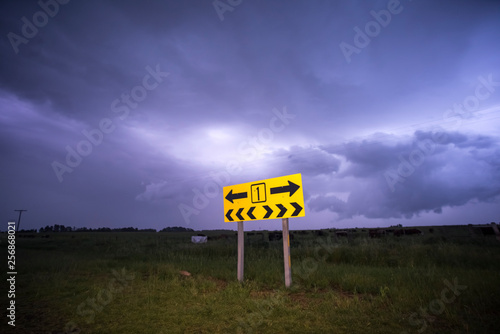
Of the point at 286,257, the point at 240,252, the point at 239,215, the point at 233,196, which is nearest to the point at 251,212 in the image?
the point at 239,215

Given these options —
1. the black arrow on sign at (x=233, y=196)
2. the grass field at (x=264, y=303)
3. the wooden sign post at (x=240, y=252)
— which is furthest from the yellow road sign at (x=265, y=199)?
the grass field at (x=264, y=303)

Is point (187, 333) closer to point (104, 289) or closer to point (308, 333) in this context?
point (308, 333)

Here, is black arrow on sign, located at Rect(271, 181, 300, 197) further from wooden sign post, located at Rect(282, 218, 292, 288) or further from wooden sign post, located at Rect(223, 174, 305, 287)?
wooden sign post, located at Rect(282, 218, 292, 288)

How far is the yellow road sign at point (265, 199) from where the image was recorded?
6.65 meters

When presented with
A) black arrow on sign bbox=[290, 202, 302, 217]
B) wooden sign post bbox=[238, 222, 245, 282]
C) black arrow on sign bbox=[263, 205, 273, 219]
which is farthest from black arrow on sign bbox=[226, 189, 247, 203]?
black arrow on sign bbox=[290, 202, 302, 217]

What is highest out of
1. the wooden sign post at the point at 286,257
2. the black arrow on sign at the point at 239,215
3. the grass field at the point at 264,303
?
the black arrow on sign at the point at 239,215

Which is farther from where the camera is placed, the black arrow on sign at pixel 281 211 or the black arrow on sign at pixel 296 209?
the black arrow on sign at pixel 281 211

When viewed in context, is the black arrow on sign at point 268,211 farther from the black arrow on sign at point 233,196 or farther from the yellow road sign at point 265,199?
the black arrow on sign at point 233,196

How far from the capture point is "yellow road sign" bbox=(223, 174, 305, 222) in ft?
21.8

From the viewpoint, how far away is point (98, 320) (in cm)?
446

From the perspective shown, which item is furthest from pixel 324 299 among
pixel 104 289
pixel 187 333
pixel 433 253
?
pixel 433 253

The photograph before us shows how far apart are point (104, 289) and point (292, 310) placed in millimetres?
5076

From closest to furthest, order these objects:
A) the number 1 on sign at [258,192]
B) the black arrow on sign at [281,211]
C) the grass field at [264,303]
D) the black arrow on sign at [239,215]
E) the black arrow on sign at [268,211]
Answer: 1. the grass field at [264,303]
2. the black arrow on sign at [281,211]
3. the black arrow on sign at [268,211]
4. the number 1 on sign at [258,192]
5. the black arrow on sign at [239,215]

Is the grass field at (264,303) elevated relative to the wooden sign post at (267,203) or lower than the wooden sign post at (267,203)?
lower
